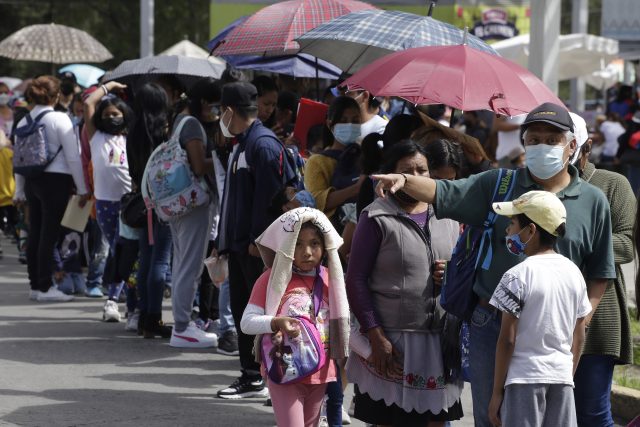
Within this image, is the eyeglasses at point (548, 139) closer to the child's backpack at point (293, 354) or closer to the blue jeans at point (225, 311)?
the child's backpack at point (293, 354)

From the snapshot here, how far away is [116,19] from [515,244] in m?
35.3

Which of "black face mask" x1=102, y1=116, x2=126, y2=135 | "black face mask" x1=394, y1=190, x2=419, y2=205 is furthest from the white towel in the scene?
"black face mask" x1=102, y1=116, x2=126, y2=135

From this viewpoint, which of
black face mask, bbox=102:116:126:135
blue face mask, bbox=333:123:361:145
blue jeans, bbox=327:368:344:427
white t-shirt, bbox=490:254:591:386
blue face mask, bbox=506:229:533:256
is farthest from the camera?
black face mask, bbox=102:116:126:135

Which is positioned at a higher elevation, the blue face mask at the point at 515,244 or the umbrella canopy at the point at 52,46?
the blue face mask at the point at 515,244

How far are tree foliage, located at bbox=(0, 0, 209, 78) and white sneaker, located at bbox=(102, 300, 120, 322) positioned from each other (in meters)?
26.7

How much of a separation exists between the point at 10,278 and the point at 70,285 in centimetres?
164

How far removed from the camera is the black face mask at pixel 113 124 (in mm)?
10977

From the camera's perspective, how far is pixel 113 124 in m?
11.0

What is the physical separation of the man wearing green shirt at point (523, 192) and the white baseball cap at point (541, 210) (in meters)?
0.24

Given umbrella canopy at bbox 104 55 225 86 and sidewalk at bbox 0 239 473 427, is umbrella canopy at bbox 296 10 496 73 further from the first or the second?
umbrella canopy at bbox 104 55 225 86

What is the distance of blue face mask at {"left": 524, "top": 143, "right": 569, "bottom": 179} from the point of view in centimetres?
505

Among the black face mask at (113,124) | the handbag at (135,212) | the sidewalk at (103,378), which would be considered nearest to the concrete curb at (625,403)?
the sidewalk at (103,378)

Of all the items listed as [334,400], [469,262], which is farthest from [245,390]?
Answer: [469,262]

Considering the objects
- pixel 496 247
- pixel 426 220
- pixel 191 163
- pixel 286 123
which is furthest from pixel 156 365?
pixel 496 247
